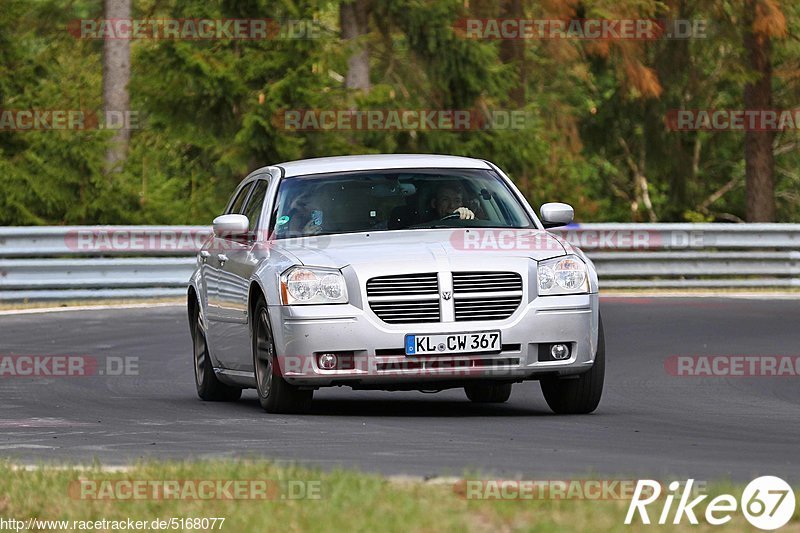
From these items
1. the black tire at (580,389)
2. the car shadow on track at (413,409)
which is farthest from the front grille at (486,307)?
the car shadow on track at (413,409)

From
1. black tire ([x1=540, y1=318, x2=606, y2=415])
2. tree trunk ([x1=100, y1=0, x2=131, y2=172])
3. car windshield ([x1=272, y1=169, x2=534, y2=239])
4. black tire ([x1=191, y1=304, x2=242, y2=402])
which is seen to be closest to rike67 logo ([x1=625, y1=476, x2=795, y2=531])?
black tire ([x1=540, y1=318, x2=606, y2=415])

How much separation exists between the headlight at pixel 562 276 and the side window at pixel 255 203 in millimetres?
2387

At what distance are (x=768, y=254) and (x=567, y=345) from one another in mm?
17490

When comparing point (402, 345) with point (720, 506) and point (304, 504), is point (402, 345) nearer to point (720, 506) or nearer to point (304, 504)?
point (304, 504)

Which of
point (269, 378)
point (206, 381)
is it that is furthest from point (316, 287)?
point (206, 381)

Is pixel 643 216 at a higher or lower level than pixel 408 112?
lower

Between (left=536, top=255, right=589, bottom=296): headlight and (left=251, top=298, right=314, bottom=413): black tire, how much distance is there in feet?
5.38

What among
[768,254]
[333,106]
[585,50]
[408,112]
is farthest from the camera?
[585,50]

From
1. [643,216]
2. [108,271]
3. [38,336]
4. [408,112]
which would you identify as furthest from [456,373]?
[643,216]

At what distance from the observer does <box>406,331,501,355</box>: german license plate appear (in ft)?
36.9

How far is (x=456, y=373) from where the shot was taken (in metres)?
11.2

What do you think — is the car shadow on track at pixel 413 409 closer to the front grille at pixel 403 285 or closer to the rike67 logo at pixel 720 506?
the front grille at pixel 403 285

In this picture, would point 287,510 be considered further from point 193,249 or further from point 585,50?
point 585,50

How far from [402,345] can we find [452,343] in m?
0.31
